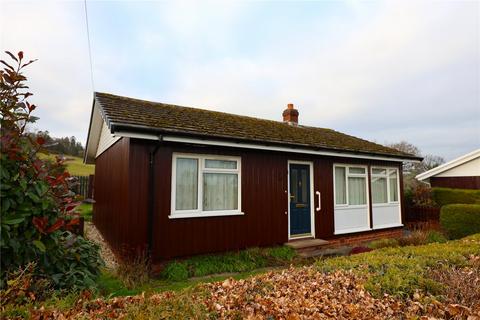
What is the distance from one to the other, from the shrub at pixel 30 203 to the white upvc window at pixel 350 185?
8.55 meters

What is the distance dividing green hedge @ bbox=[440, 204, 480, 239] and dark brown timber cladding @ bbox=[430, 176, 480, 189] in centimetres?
938

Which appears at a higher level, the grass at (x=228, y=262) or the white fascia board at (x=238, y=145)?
the white fascia board at (x=238, y=145)

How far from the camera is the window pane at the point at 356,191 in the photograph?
10.0 m

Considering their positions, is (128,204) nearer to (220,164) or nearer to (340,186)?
(220,164)

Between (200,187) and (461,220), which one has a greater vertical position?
(200,187)

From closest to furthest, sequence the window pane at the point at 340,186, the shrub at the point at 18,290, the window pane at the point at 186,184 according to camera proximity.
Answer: the shrub at the point at 18,290
the window pane at the point at 186,184
the window pane at the point at 340,186

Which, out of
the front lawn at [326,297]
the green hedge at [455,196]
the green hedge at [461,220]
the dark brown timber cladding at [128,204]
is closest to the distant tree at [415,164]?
the green hedge at [455,196]

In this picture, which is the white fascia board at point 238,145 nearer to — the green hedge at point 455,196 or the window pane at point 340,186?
the window pane at point 340,186

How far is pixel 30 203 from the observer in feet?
8.41

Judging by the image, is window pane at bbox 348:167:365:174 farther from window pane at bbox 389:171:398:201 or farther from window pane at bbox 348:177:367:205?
window pane at bbox 389:171:398:201

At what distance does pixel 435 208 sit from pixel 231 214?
11664mm

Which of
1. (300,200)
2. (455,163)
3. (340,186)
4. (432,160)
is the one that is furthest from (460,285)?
(432,160)

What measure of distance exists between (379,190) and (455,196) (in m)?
6.12

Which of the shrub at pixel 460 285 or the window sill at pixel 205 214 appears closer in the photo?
the shrub at pixel 460 285
